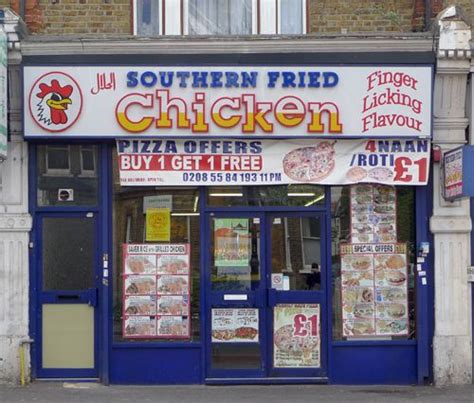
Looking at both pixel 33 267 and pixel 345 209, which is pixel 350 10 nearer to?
pixel 345 209

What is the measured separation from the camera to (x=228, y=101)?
10180 millimetres

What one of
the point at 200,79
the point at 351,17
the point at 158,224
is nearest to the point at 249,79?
the point at 200,79

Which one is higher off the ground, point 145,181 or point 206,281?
point 145,181

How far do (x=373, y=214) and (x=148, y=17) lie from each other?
366 centimetres

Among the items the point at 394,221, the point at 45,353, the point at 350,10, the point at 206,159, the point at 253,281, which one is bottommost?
the point at 45,353

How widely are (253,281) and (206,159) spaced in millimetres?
1588

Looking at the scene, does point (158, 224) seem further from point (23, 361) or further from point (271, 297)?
point (23, 361)

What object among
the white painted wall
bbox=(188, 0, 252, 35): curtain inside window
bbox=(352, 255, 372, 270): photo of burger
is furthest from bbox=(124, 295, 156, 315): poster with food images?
the white painted wall

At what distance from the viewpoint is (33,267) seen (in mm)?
10367

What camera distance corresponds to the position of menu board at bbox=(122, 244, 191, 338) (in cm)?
1047

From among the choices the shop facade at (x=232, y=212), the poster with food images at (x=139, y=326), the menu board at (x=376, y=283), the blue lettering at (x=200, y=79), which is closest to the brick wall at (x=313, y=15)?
the shop facade at (x=232, y=212)

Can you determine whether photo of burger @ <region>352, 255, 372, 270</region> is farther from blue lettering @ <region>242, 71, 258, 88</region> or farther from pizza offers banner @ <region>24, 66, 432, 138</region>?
blue lettering @ <region>242, 71, 258, 88</region>

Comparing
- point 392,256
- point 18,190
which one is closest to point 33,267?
point 18,190

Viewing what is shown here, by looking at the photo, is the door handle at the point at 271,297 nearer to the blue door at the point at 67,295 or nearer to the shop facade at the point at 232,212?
the shop facade at the point at 232,212
